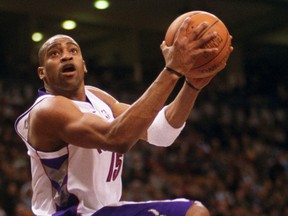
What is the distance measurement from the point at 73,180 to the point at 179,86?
1127cm

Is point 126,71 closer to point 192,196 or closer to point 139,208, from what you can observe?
point 192,196

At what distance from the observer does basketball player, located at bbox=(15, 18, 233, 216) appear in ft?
11.9

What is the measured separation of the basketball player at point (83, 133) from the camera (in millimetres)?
3631

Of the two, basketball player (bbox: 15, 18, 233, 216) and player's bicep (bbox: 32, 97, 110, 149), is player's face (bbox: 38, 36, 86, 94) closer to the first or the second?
basketball player (bbox: 15, 18, 233, 216)

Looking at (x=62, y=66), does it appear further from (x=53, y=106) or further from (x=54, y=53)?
(x=53, y=106)

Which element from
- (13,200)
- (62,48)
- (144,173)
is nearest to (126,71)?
(144,173)

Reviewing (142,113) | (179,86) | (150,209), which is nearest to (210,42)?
(142,113)

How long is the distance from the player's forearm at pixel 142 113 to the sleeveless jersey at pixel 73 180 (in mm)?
387

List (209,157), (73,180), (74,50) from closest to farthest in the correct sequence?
(73,180), (74,50), (209,157)

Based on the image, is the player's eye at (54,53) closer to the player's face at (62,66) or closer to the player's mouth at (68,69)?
the player's face at (62,66)

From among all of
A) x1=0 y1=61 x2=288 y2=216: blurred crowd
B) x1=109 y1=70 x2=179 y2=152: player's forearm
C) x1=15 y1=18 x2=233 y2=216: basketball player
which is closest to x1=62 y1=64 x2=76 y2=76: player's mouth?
x1=15 y1=18 x2=233 y2=216: basketball player

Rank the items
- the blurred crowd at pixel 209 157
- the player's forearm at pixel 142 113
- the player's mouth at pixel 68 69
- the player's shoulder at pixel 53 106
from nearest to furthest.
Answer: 1. the player's forearm at pixel 142 113
2. the player's shoulder at pixel 53 106
3. the player's mouth at pixel 68 69
4. the blurred crowd at pixel 209 157

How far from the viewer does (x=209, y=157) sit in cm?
1365

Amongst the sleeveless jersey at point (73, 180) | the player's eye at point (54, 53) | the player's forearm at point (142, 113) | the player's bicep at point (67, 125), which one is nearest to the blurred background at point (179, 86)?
the sleeveless jersey at point (73, 180)
